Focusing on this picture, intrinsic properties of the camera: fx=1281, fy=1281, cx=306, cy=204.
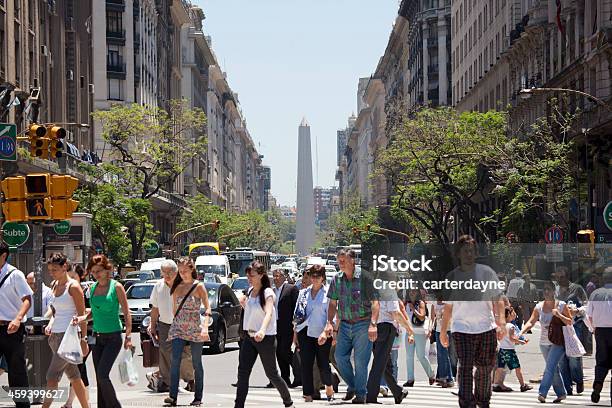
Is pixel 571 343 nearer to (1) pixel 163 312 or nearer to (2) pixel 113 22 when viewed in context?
(1) pixel 163 312

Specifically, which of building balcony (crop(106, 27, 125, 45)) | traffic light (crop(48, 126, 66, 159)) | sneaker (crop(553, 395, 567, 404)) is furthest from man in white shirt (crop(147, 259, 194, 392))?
building balcony (crop(106, 27, 125, 45))

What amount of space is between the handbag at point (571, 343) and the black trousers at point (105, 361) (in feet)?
21.3

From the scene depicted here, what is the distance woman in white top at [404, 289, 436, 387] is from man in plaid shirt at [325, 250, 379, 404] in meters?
3.91

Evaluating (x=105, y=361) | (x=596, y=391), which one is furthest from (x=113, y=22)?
(x=105, y=361)

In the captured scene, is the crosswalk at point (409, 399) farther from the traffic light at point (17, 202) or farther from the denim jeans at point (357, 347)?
the traffic light at point (17, 202)

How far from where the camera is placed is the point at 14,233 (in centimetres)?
3431

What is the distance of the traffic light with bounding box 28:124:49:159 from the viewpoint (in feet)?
88.3

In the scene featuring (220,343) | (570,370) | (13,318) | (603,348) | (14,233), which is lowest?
(220,343)

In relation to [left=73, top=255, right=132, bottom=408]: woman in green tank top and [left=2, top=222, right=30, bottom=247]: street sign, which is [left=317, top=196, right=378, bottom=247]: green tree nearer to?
[left=2, top=222, right=30, bottom=247]: street sign

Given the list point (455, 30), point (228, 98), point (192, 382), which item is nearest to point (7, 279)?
point (192, 382)

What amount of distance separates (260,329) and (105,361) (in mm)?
1792

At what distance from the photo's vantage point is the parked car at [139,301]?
33531 millimetres

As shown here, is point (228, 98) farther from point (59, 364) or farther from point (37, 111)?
point (59, 364)

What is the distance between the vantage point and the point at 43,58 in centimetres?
6050
